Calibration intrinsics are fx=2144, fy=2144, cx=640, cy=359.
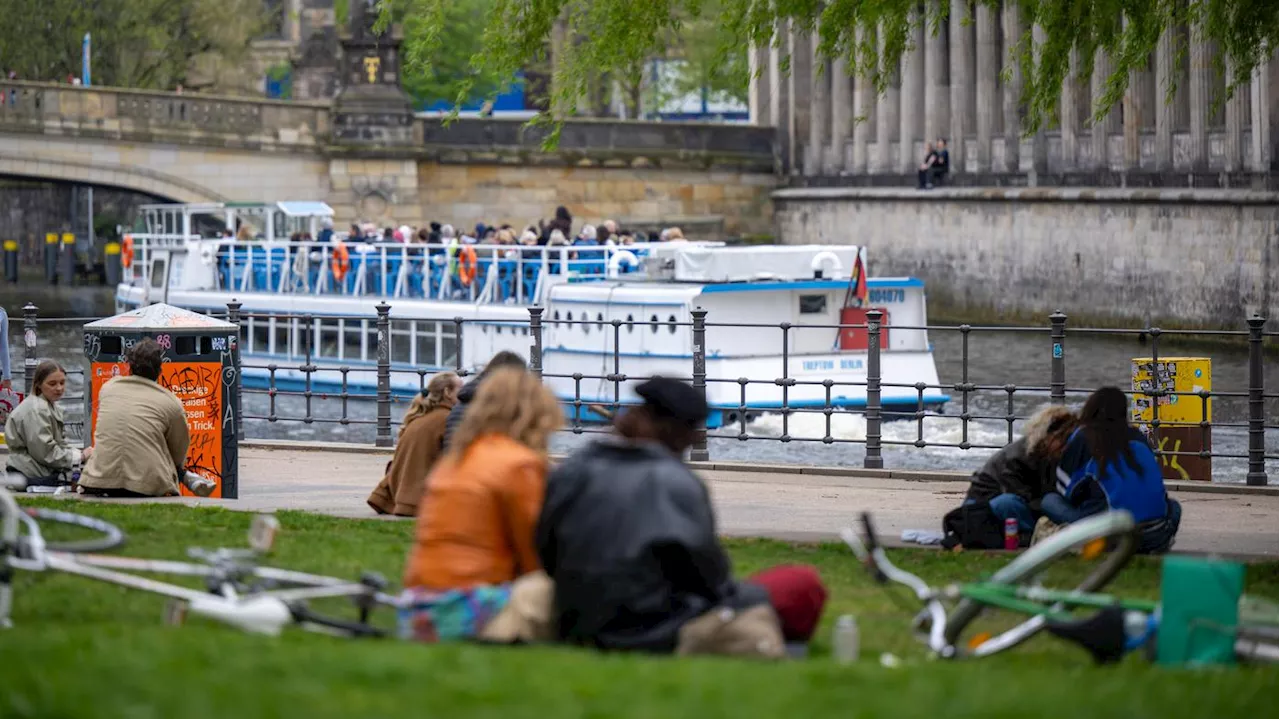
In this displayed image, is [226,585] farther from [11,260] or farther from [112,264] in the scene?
[11,260]

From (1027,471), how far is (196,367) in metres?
6.12

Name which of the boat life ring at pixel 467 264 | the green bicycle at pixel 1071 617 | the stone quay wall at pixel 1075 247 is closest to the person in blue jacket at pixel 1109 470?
the green bicycle at pixel 1071 617

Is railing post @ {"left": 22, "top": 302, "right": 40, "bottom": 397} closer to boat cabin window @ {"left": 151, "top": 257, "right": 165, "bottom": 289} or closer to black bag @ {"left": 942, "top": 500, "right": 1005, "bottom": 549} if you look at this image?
black bag @ {"left": 942, "top": 500, "right": 1005, "bottom": 549}

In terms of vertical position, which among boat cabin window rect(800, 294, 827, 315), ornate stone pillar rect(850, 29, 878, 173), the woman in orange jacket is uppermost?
ornate stone pillar rect(850, 29, 878, 173)

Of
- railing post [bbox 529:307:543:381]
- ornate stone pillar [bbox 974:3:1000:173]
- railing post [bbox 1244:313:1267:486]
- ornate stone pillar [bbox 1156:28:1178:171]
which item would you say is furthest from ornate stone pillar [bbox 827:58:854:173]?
railing post [bbox 1244:313:1267:486]

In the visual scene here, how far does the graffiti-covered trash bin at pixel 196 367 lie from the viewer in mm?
14844

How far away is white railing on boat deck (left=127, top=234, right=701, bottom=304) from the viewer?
32219mm

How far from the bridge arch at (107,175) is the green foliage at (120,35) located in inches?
296

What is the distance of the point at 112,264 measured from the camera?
66000 mm

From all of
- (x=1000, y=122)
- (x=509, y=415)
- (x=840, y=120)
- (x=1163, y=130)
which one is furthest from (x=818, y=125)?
(x=509, y=415)

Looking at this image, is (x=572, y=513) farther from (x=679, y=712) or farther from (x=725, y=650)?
(x=679, y=712)

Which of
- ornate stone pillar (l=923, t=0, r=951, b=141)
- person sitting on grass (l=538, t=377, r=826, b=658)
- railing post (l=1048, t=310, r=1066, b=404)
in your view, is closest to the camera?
person sitting on grass (l=538, t=377, r=826, b=658)

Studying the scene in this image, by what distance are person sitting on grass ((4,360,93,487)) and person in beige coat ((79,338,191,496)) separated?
792mm

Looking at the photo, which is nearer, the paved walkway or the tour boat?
the paved walkway
